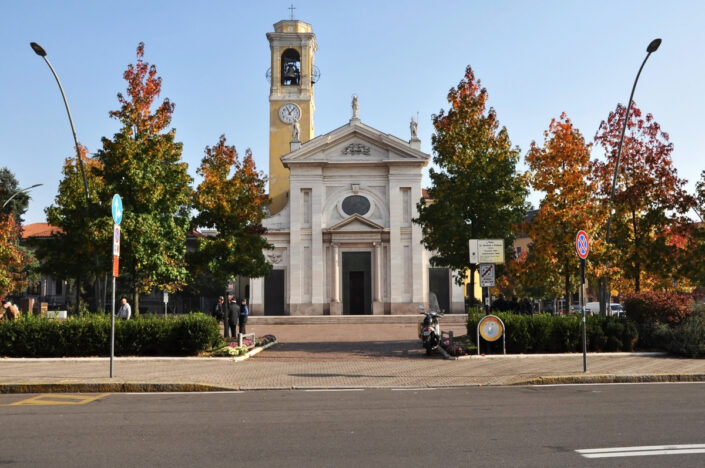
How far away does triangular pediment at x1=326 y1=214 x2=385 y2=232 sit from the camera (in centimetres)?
4712

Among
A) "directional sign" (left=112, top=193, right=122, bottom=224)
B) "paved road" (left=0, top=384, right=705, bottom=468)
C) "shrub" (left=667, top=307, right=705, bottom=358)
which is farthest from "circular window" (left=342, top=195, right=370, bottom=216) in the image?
"paved road" (left=0, top=384, right=705, bottom=468)

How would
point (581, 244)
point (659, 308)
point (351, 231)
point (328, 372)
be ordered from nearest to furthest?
point (581, 244)
point (328, 372)
point (659, 308)
point (351, 231)

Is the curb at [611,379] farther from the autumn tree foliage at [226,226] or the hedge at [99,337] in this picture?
the autumn tree foliage at [226,226]

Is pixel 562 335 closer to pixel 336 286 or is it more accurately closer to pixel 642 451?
pixel 642 451

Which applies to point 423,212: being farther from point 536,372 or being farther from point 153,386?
point 153,386

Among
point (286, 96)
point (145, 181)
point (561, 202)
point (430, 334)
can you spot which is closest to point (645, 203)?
point (561, 202)

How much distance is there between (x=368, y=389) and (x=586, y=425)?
5045mm

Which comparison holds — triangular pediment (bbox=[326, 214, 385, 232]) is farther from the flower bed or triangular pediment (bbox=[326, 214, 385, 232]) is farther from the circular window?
the flower bed

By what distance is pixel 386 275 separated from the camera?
47531 mm

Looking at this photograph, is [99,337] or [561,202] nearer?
[99,337]

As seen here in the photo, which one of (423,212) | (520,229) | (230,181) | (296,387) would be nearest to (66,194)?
(230,181)

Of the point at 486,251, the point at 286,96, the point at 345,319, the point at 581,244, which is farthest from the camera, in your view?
the point at 286,96

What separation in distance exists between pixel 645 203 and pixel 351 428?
19417 millimetres

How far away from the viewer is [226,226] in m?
27.5
